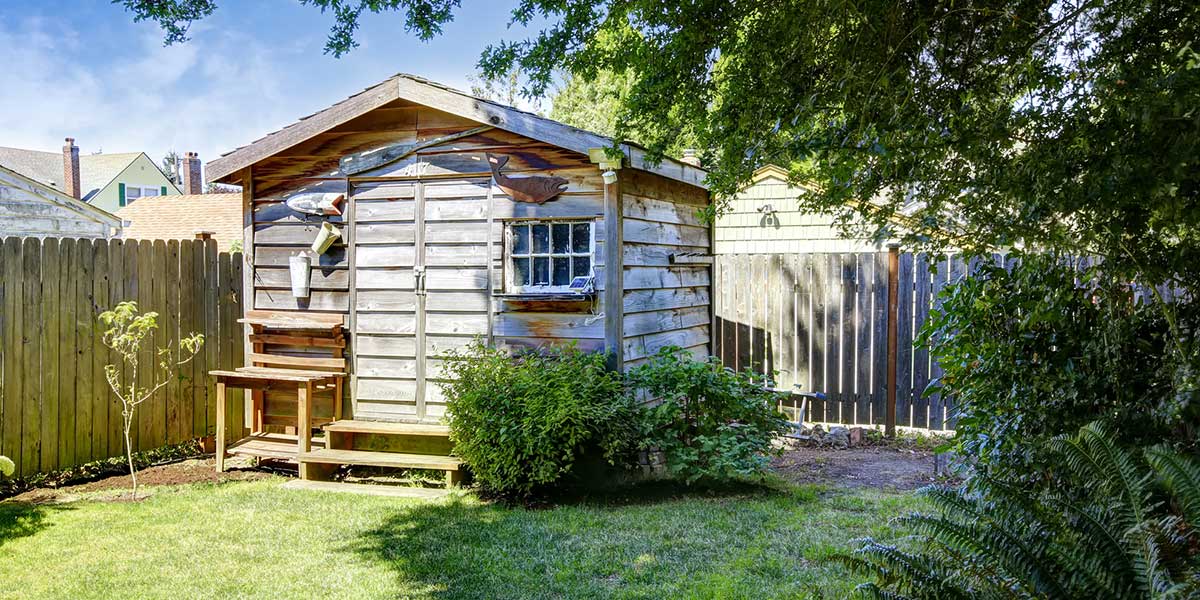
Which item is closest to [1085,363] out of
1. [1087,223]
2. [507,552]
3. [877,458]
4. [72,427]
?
[1087,223]

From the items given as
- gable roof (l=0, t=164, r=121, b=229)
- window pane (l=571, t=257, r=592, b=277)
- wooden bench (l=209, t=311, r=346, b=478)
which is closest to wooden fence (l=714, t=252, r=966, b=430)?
window pane (l=571, t=257, r=592, b=277)

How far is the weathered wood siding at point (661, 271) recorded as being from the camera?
6.21 m

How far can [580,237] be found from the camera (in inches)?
243

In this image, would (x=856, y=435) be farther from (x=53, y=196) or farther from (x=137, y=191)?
(x=137, y=191)

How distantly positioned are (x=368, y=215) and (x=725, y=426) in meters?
3.43

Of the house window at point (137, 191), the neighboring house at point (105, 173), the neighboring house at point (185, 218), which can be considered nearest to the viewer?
the neighboring house at point (185, 218)

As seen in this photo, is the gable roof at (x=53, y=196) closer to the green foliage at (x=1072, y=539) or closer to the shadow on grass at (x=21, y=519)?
the shadow on grass at (x=21, y=519)

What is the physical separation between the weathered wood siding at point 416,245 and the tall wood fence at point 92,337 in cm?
75

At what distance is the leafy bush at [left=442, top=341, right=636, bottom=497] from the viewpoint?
529 cm

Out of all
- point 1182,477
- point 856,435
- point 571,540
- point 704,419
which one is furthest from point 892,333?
point 1182,477

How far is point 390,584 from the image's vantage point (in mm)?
3826

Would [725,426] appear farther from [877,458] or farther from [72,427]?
[72,427]

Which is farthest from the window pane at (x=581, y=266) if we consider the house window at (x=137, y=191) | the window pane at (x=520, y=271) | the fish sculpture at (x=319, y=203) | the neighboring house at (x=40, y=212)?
the house window at (x=137, y=191)

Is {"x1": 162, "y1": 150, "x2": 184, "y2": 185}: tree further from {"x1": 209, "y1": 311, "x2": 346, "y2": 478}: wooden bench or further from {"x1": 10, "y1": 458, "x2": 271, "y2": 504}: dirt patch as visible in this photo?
{"x1": 10, "y1": 458, "x2": 271, "y2": 504}: dirt patch
